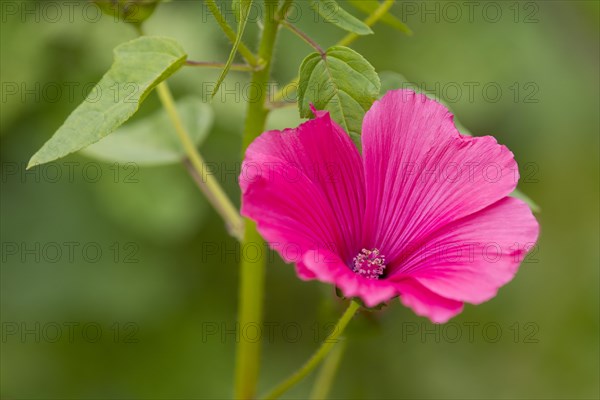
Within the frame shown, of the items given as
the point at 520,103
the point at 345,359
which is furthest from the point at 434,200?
the point at 520,103

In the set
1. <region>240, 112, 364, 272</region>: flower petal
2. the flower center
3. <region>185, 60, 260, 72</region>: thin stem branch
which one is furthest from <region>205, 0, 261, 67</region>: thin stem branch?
the flower center

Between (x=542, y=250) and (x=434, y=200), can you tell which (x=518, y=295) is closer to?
(x=542, y=250)

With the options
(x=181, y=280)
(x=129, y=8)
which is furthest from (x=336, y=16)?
(x=181, y=280)

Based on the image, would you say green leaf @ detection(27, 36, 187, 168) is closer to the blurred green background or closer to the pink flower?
the pink flower

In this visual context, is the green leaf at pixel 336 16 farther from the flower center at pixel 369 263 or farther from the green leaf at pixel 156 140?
the green leaf at pixel 156 140

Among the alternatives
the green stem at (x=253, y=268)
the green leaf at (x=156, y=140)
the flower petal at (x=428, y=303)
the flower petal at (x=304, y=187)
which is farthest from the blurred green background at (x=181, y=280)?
the flower petal at (x=428, y=303)

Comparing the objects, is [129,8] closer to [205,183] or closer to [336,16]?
[205,183]
